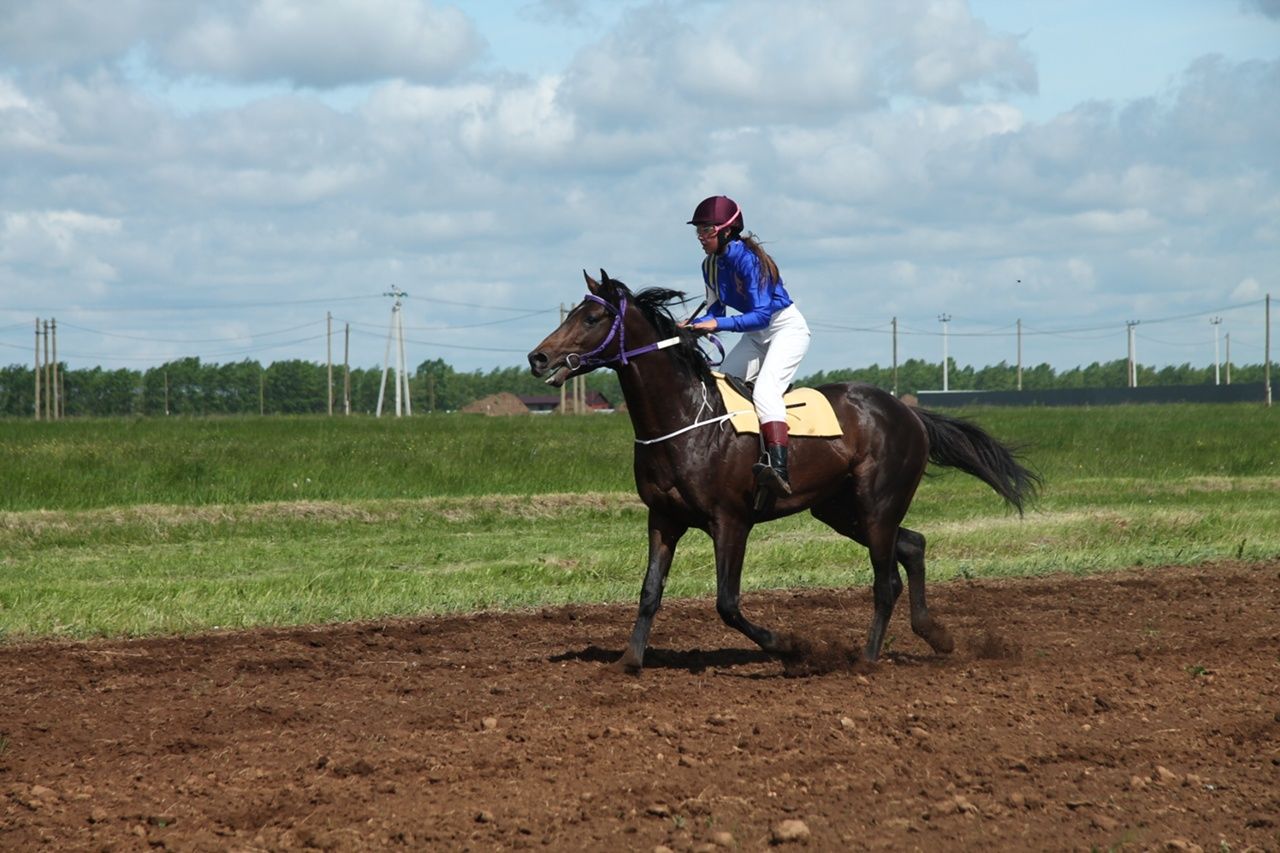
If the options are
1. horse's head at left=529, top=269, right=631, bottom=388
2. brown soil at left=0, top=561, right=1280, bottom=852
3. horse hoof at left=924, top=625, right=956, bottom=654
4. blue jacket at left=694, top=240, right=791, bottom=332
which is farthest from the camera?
horse hoof at left=924, top=625, right=956, bottom=654

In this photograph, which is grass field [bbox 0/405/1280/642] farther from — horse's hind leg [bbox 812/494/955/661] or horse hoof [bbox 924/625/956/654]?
horse hoof [bbox 924/625/956/654]

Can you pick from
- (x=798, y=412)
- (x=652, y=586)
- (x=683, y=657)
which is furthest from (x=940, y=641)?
(x=652, y=586)

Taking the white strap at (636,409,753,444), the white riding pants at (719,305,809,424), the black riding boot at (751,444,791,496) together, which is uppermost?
the white riding pants at (719,305,809,424)

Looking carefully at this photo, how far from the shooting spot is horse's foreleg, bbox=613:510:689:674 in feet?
29.7

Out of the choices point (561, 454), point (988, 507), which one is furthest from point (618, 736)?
point (561, 454)

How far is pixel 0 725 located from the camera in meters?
7.65

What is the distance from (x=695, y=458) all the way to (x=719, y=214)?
1.48 metres

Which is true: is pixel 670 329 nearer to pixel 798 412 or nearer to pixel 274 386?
pixel 798 412

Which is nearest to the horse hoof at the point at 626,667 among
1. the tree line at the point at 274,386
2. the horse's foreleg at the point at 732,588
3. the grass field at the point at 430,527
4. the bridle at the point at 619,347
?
the horse's foreleg at the point at 732,588

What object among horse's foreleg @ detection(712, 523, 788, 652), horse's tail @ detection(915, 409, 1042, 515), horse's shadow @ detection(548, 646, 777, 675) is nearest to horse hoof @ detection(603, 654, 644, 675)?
horse's shadow @ detection(548, 646, 777, 675)

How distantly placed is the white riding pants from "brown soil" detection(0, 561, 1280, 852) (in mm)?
1573

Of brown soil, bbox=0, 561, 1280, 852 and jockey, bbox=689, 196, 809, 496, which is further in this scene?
jockey, bbox=689, 196, 809, 496

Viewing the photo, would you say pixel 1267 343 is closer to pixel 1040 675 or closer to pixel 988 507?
pixel 988 507

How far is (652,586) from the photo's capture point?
30.0ft
